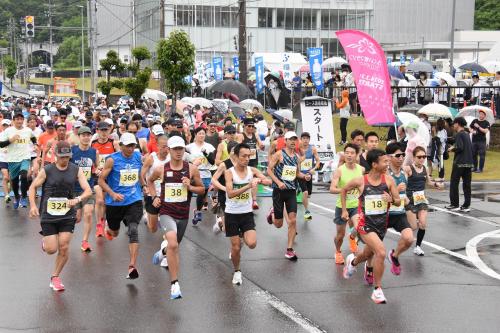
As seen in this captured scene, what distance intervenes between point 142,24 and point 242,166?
83.5 m

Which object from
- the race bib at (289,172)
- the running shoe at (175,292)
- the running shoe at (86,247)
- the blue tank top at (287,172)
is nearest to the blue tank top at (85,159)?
the running shoe at (86,247)

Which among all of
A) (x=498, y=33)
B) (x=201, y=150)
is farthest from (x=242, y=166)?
(x=498, y=33)

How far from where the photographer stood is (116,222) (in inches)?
419

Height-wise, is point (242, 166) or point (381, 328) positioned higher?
point (242, 166)

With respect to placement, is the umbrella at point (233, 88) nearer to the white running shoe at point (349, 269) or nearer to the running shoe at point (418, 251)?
the running shoe at point (418, 251)

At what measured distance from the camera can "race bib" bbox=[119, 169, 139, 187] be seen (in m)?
10.4

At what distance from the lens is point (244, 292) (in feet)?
Answer: 30.7

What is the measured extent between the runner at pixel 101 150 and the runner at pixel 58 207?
3.01m

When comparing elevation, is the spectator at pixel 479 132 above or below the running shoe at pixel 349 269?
above

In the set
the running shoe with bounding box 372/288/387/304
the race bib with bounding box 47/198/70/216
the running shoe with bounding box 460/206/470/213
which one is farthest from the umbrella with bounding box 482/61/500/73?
the race bib with bounding box 47/198/70/216

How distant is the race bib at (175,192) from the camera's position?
927cm

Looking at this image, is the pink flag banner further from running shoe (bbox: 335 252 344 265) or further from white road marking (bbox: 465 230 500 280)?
running shoe (bbox: 335 252 344 265)

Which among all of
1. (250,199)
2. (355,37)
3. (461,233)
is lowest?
(461,233)

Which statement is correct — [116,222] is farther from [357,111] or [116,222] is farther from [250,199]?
[357,111]
